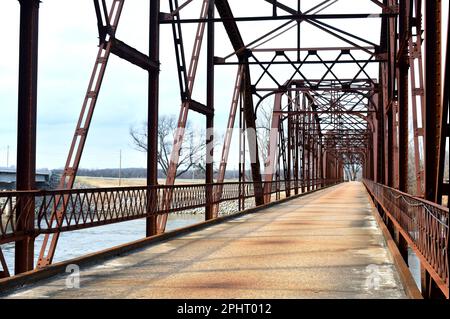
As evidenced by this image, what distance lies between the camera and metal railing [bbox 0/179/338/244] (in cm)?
726

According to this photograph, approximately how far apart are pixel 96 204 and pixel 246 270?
284cm

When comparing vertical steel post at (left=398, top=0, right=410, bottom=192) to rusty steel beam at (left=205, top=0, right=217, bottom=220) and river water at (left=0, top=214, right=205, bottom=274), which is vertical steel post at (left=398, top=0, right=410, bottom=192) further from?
river water at (left=0, top=214, right=205, bottom=274)

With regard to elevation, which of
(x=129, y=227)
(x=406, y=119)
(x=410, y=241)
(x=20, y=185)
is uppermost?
(x=406, y=119)

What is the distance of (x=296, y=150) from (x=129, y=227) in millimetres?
14660

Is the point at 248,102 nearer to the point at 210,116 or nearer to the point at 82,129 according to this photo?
the point at 210,116

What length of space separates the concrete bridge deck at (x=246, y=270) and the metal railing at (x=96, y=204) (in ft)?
2.50

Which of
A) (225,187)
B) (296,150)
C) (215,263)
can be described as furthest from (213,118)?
(296,150)

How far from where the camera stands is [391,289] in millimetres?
6551

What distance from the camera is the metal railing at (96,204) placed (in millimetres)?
7262

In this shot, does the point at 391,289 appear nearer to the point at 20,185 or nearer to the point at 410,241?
the point at 410,241

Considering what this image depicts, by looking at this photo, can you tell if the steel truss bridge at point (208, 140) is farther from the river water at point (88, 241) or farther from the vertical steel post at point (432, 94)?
the river water at point (88, 241)

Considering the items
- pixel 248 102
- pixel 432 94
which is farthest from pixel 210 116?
pixel 432 94

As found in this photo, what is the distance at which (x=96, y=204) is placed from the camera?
927 centimetres

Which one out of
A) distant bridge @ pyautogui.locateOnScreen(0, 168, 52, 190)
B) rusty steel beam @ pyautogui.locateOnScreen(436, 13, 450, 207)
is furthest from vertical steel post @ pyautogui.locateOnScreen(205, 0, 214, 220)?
distant bridge @ pyautogui.locateOnScreen(0, 168, 52, 190)
